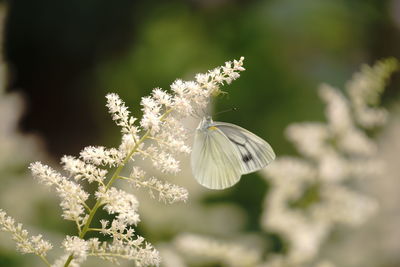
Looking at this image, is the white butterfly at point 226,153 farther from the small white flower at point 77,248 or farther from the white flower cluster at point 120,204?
the small white flower at point 77,248

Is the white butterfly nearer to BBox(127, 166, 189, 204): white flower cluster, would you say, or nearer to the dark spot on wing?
the dark spot on wing

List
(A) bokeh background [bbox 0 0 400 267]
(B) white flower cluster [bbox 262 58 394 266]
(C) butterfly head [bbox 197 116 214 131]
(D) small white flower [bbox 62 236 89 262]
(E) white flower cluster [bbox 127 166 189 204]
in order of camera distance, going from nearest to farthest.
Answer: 1. (D) small white flower [bbox 62 236 89 262]
2. (E) white flower cluster [bbox 127 166 189 204]
3. (C) butterfly head [bbox 197 116 214 131]
4. (B) white flower cluster [bbox 262 58 394 266]
5. (A) bokeh background [bbox 0 0 400 267]

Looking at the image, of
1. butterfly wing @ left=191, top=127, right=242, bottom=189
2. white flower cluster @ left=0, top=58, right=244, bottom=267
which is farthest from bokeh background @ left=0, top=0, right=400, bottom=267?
white flower cluster @ left=0, top=58, right=244, bottom=267

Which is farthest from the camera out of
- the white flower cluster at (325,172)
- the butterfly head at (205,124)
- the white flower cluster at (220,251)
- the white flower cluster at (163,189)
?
the white flower cluster at (325,172)

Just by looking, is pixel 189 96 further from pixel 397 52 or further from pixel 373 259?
pixel 397 52

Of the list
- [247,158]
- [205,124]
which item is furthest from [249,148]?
[205,124]

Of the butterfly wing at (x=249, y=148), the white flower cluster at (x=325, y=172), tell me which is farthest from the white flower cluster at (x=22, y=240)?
the white flower cluster at (x=325, y=172)

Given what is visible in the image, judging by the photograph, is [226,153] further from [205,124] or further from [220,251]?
[220,251]

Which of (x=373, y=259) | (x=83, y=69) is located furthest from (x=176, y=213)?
(x=83, y=69)
